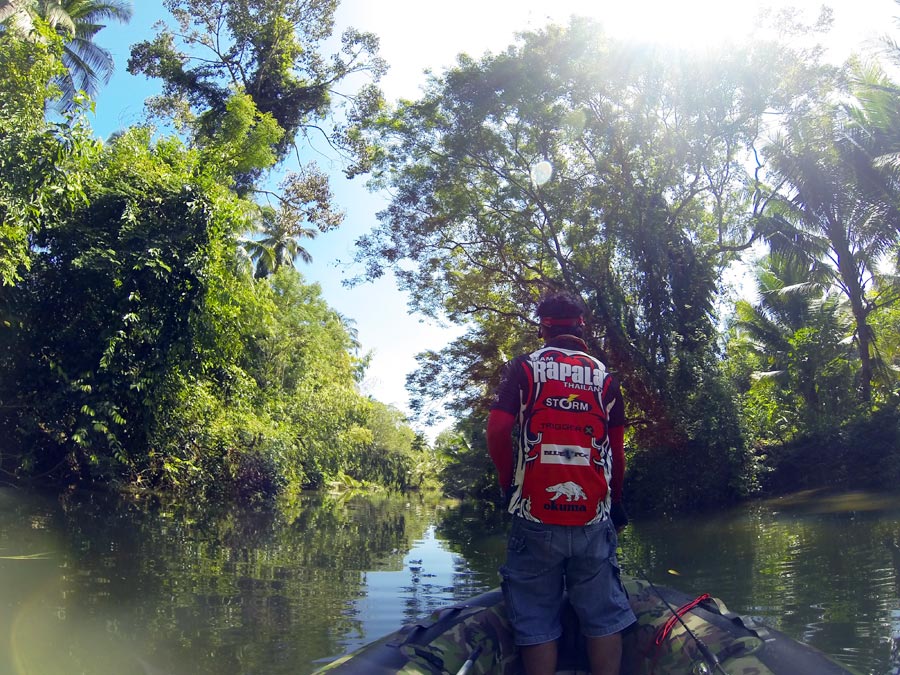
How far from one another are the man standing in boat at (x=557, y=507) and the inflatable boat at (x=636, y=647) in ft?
0.51

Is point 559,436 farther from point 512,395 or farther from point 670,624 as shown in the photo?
point 670,624

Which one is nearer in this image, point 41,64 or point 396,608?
point 396,608

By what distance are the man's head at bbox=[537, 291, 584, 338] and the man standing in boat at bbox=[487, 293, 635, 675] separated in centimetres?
21

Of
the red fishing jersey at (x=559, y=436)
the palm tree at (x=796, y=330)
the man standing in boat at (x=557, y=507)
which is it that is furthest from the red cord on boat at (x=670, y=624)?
the palm tree at (x=796, y=330)

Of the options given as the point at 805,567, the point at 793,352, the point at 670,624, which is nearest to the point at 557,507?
the point at 670,624

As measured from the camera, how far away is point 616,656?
2.89 metres

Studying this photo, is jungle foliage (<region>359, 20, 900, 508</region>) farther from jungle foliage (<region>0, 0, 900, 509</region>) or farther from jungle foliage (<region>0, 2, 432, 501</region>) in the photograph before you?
jungle foliage (<region>0, 2, 432, 501</region>)

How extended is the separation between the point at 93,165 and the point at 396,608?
9188 millimetres

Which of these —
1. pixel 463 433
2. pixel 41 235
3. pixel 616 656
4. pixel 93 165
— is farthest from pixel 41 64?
pixel 463 433

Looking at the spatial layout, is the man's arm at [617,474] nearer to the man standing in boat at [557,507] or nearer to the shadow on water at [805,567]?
the man standing in boat at [557,507]

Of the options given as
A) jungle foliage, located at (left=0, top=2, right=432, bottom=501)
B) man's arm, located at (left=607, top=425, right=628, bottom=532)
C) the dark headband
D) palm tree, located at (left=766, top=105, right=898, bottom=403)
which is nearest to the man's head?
the dark headband

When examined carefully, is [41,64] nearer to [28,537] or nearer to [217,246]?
[217,246]

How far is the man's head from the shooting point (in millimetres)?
3279

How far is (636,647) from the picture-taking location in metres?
3.07
